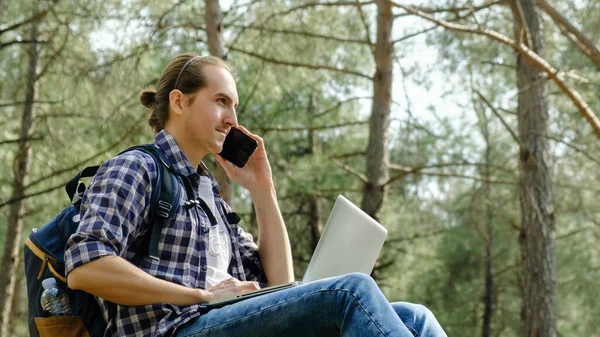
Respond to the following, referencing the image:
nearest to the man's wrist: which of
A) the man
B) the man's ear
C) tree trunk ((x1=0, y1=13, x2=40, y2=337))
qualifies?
the man

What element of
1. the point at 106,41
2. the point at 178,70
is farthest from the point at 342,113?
the point at 178,70

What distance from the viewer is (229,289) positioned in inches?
84.6

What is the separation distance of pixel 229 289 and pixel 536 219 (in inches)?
217

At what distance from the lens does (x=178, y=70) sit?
2504mm

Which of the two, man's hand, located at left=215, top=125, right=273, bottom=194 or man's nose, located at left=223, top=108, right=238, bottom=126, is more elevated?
man's nose, located at left=223, top=108, right=238, bottom=126

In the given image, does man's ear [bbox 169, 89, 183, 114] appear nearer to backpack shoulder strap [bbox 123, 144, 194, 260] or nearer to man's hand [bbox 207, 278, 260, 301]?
backpack shoulder strap [bbox 123, 144, 194, 260]

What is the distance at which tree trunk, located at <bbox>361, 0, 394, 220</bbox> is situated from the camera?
751 centimetres

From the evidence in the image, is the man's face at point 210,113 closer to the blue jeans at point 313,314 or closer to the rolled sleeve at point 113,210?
the rolled sleeve at point 113,210

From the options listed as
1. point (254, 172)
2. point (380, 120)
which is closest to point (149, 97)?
point (254, 172)

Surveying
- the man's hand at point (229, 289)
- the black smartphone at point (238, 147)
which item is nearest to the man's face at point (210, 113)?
the black smartphone at point (238, 147)

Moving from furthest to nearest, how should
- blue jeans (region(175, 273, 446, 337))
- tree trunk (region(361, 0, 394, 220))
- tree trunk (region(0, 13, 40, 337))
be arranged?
tree trunk (region(0, 13, 40, 337)) < tree trunk (region(361, 0, 394, 220)) < blue jeans (region(175, 273, 446, 337))

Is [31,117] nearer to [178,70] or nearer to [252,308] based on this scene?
[178,70]

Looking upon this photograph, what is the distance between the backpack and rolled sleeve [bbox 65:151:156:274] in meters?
0.04

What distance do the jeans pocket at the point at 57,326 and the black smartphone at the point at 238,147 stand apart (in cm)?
80
